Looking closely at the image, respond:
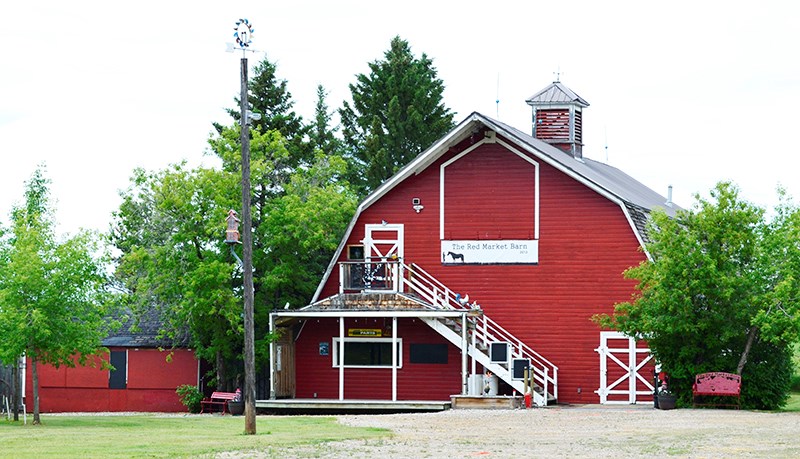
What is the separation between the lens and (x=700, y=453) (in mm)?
19922

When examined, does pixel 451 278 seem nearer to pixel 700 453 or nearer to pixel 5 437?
pixel 5 437

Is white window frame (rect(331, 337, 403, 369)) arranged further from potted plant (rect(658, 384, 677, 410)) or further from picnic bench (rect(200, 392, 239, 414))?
potted plant (rect(658, 384, 677, 410))

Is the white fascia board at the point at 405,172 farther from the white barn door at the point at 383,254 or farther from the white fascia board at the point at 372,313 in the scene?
the white fascia board at the point at 372,313


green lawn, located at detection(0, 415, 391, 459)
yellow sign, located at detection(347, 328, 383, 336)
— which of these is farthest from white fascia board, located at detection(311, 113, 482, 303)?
green lawn, located at detection(0, 415, 391, 459)

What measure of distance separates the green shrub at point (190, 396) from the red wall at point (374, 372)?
314cm

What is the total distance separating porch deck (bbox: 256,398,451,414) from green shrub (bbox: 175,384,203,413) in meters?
3.25

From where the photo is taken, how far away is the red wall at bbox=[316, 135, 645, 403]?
3769 cm

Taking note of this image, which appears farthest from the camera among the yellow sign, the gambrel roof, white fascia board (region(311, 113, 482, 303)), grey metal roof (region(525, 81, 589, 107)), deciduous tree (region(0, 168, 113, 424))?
grey metal roof (region(525, 81, 589, 107))

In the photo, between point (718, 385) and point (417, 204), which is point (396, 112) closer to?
point (417, 204)

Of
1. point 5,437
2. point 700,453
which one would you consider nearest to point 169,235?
point 5,437

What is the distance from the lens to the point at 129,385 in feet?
140

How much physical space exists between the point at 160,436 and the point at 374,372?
1518 centimetres

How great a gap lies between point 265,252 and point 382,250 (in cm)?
364

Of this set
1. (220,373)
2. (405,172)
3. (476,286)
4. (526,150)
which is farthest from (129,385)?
(526,150)
